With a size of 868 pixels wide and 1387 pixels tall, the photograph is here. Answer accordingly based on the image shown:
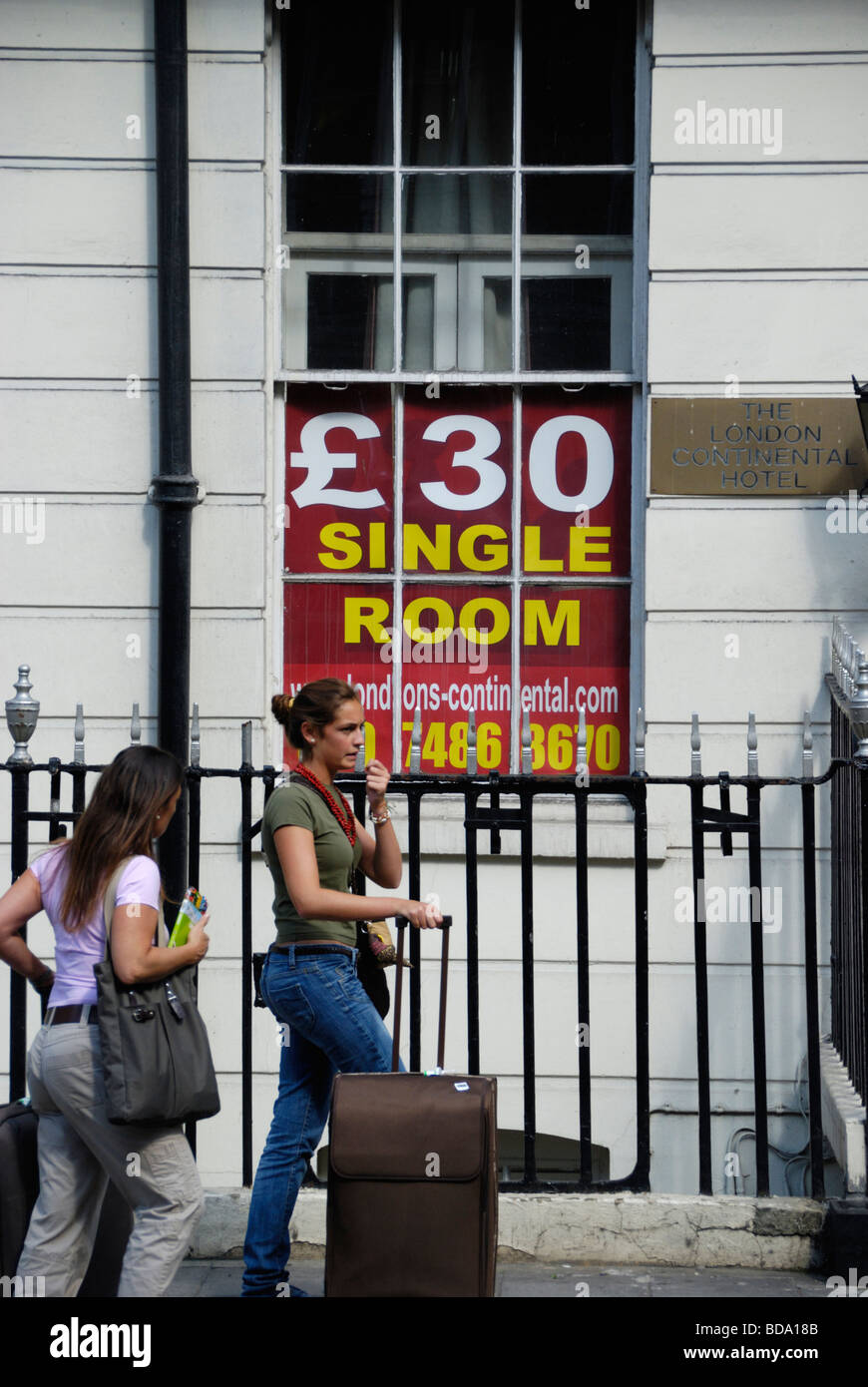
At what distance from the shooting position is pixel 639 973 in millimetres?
5086

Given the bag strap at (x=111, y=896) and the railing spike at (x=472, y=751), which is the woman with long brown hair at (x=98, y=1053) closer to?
the bag strap at (x=111, y=896)

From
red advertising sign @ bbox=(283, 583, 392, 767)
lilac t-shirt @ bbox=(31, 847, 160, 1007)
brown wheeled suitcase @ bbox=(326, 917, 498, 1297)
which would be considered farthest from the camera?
red advertising sign @ bbox=(283, 583, 392, 767)

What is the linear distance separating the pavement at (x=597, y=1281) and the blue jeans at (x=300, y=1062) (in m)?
0.37

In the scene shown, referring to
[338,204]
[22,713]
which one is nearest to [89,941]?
[22,713]

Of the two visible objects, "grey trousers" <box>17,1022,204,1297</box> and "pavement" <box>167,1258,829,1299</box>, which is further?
"pavement" <box>167,1258,829,1299</box>

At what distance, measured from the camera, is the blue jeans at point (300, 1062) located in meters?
4.34

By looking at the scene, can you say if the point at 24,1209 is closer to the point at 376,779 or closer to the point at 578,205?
the point at 376,779

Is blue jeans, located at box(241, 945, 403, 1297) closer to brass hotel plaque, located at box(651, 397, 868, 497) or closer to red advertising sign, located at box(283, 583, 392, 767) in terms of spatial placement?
red advertising sign, located at box(283, 583, 392, 767)

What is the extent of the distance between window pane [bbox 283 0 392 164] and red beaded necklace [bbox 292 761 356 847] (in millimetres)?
3738

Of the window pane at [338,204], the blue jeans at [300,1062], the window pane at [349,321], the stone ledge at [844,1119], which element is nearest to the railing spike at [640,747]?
the blue jeans at [300,1062]

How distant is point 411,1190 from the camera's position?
159 inches

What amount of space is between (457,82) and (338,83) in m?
0.56

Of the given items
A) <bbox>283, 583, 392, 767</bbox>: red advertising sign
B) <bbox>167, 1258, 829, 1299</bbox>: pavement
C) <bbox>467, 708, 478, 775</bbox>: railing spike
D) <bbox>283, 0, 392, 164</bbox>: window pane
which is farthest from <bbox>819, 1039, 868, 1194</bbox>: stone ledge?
<bbox>283, 0, 392, 164</bbox>: window pane

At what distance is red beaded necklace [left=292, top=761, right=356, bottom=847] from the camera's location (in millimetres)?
4500
